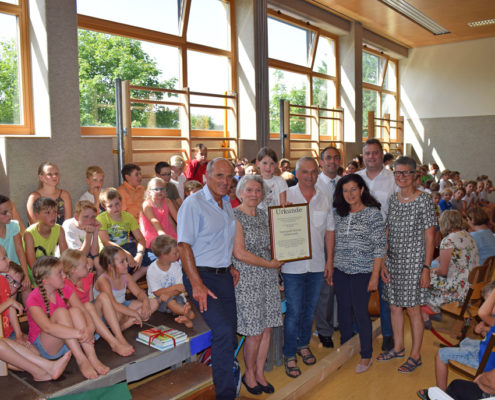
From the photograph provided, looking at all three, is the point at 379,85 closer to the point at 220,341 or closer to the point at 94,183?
the point at 94,183

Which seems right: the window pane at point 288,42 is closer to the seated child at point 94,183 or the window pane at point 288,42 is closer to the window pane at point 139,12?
the window pane at point 139,12

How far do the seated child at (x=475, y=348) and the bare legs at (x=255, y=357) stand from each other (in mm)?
979

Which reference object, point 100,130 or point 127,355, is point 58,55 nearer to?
point 100,130

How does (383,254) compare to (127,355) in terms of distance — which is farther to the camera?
(383,254)

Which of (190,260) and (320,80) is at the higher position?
(320,80)

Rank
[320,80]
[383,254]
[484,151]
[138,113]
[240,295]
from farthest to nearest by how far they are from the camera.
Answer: [484,151]
[320,80]
[138,113]
[383,254]
[240,295]

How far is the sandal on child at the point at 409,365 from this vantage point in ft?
10.4

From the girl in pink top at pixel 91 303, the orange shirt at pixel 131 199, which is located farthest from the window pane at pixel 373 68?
the girl in pink top at pixel 91 303

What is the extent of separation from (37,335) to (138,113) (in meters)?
4.50

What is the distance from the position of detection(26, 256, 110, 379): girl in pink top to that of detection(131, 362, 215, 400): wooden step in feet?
1.08

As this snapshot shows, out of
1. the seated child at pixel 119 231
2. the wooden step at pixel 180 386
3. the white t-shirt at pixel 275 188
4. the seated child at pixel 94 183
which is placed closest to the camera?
the wooden step at pixel 180 386

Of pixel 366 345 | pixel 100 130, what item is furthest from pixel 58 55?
pixel 366 345

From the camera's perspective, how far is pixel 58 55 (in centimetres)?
510

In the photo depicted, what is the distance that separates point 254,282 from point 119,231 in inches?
65.0
